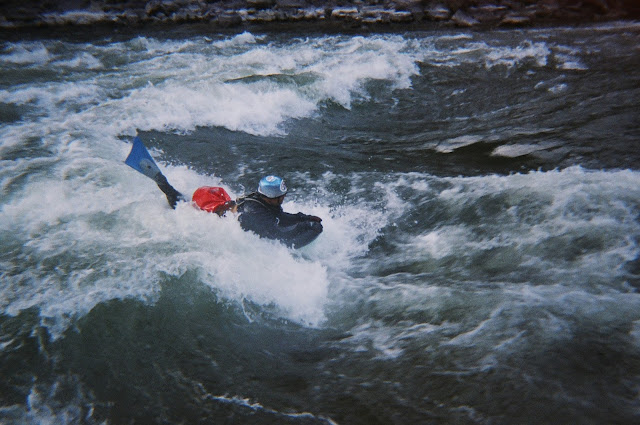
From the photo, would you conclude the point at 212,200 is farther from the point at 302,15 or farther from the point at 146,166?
the point at 302,15

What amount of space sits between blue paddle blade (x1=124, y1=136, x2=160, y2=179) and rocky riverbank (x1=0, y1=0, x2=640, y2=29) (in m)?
9.39

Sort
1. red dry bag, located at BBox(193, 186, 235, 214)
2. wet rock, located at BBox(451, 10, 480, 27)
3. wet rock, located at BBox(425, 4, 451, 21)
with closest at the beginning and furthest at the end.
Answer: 1. red dry bag, located at BBox(193, 186, 235, 214)
2. wet rock, located at BBox(451, 10, 480, 27)
3. wet rock, located at BBox(425, 4, 451, 21)

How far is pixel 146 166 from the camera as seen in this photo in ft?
17.4

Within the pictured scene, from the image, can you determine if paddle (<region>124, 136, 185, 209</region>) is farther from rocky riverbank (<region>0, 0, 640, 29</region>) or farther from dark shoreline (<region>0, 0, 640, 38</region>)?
rocky riverbank (<region>0, 0, 640, 29</region>)

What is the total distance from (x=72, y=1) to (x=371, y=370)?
15997 mm

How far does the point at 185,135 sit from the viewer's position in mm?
7902

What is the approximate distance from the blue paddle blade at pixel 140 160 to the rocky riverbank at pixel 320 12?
9.39 m

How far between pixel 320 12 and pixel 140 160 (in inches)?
405

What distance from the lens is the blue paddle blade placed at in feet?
17.1

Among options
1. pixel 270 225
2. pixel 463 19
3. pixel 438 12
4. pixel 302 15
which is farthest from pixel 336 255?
pixel 302 15

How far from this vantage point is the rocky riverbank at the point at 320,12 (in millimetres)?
12234

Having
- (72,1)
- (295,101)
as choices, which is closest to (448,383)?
(295,101)

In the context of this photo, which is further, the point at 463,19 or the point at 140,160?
the point at 463,19

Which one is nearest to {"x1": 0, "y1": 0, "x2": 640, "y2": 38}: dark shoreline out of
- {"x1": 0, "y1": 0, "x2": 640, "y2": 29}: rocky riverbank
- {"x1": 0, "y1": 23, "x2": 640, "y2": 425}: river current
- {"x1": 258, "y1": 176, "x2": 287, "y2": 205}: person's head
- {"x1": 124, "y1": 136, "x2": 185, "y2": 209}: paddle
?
{"x1": 0, "y1": 0, "x2": 640, "y2": 29}: rocky riverbank
